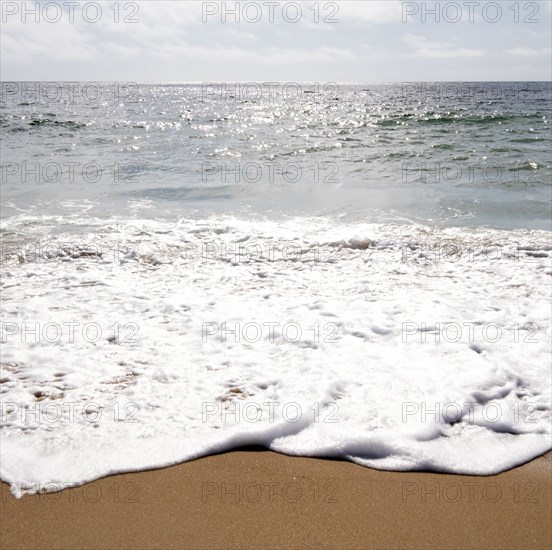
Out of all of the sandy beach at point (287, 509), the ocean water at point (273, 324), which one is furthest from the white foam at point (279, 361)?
the sandy beach at point (287, 509)

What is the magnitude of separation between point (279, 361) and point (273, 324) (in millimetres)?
682

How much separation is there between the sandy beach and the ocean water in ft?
0.40

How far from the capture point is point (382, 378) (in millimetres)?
3533

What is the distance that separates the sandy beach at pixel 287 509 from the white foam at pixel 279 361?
12 cm

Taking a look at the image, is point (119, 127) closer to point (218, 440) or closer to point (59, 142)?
point (59, 142)

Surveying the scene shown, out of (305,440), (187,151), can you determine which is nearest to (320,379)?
(305,440)

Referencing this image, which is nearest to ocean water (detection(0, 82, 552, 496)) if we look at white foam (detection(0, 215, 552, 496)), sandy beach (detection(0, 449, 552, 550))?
white foam (detection(0, 215, 552, 496))

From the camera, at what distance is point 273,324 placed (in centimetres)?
445

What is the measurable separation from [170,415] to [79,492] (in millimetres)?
738

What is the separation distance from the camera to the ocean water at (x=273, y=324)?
2.92m

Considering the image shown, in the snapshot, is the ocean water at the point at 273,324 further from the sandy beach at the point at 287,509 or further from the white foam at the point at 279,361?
the sandy beach at the point at 287,509

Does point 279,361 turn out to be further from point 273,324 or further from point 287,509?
point 287,509

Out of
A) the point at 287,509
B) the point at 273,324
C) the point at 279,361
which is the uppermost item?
the point at 273,324

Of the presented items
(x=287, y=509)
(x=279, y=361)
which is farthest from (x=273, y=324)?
(x=287, y=509)
